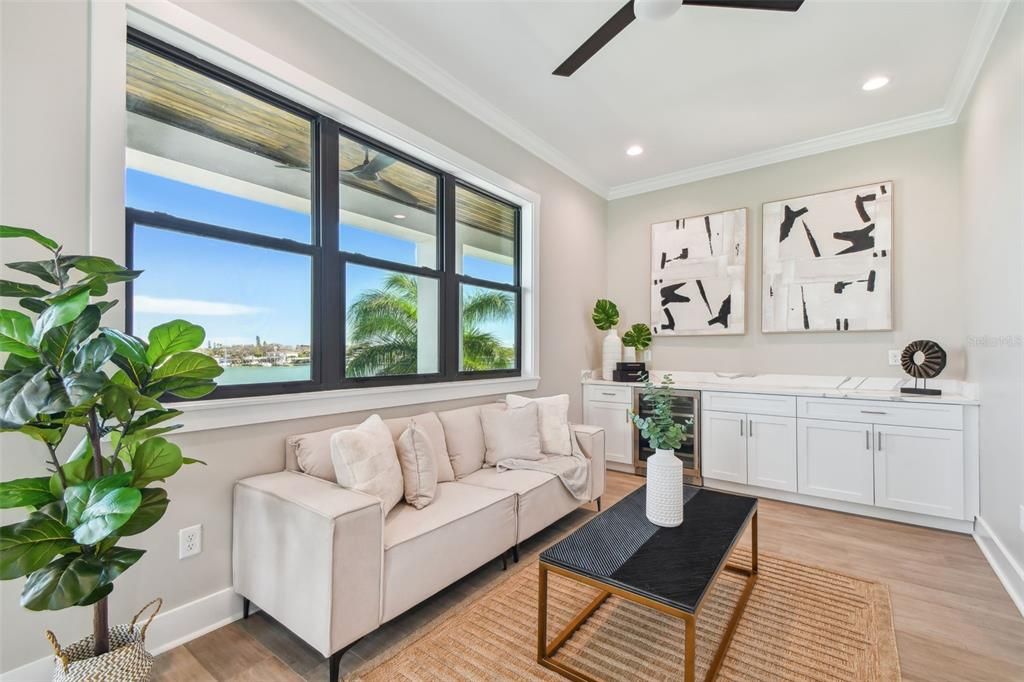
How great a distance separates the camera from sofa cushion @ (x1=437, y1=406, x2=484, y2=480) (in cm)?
278

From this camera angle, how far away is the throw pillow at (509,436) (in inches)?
116

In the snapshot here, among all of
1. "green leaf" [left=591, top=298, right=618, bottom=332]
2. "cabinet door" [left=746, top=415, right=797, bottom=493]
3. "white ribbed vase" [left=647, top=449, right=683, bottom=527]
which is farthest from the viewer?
"green leaf" [left=591, top=298, right=618, bottom=332]

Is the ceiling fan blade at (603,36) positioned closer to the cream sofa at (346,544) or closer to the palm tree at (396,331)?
the palm tree at (396,331)

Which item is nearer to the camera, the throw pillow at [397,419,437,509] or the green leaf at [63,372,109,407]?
the green leaf at [63,372,109,407]

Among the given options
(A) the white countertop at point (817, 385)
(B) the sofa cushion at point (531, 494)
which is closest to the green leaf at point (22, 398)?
(B) the sofa cushion at point (531, 494)

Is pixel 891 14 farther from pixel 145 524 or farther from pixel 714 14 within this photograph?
pixel 145 524

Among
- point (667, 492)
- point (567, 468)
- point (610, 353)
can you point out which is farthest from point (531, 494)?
point (610, 353)

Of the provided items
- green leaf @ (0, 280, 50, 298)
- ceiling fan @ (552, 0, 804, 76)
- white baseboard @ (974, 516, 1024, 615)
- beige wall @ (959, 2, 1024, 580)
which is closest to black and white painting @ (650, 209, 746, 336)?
beige wall @ (959, 2, 1024, 580)

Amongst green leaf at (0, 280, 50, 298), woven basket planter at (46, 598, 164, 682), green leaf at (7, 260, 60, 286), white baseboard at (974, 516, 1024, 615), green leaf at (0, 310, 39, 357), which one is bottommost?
white baseboard at (974, 516, 1024, 615)

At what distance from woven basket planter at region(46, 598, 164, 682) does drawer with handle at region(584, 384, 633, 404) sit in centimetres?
359

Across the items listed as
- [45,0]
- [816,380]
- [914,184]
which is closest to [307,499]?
[45,0]

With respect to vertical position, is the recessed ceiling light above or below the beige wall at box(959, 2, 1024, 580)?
above

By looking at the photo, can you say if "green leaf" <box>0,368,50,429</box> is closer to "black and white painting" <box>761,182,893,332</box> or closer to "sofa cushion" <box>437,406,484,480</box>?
"sofa cushion" <box>437,406,484,480</box>

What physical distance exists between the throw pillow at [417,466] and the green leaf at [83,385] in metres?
1.28
